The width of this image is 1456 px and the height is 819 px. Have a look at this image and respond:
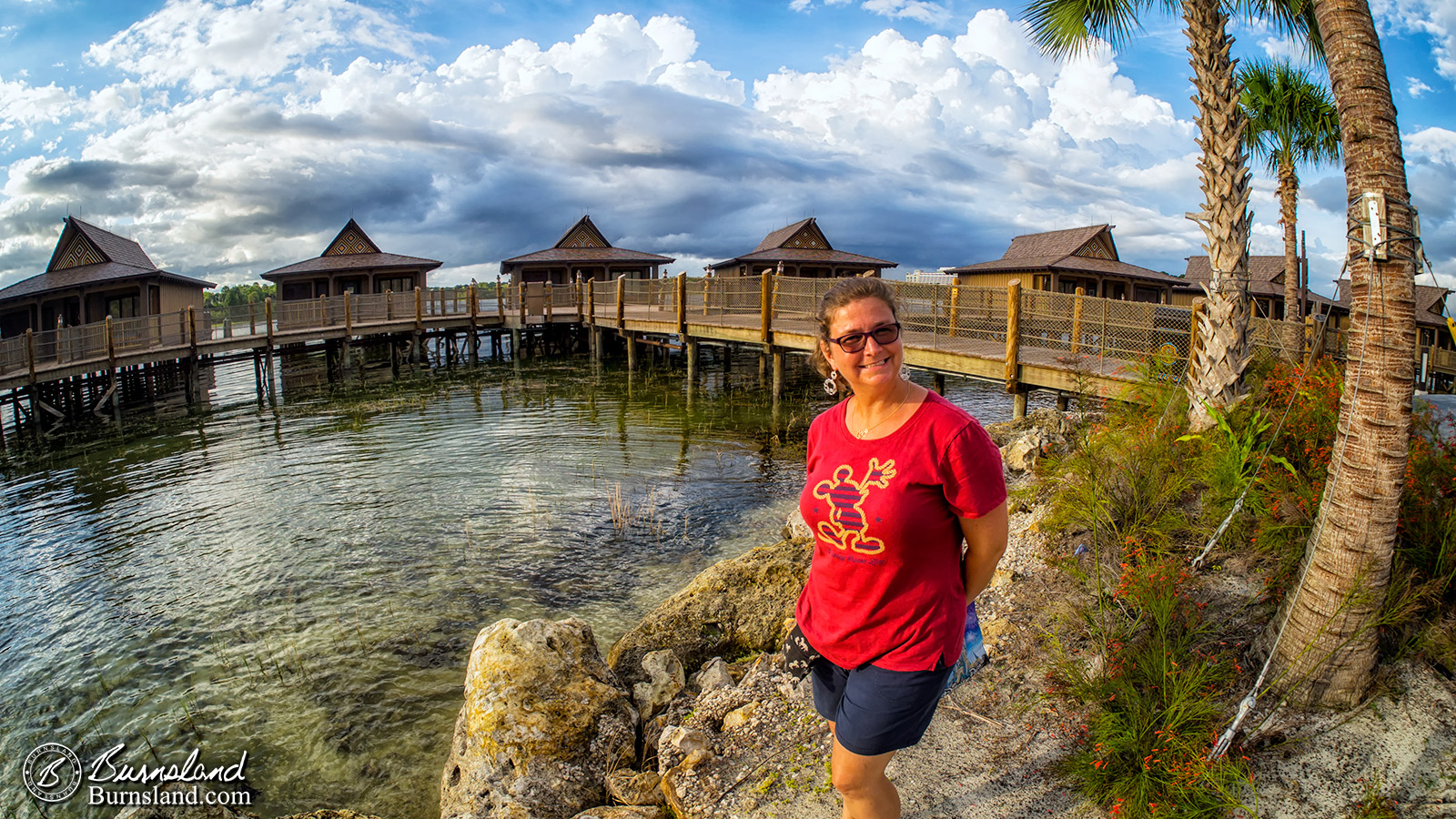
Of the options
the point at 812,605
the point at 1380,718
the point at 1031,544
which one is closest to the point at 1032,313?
the point at 1031,544

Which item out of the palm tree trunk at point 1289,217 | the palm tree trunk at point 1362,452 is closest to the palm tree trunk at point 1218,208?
the palm tree trunk at point 1362,452

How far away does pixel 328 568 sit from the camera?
887 cm

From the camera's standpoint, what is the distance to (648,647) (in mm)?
5832

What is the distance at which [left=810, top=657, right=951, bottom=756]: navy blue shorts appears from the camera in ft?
7.69

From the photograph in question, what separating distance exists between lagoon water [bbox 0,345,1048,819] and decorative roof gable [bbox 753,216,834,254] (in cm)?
2415

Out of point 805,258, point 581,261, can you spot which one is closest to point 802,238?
point 805,258

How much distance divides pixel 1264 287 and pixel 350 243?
151 feet

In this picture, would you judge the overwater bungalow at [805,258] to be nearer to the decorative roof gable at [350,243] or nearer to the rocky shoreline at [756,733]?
the decorative roof gable at [350,243]

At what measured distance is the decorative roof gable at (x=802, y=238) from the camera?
40500 mm

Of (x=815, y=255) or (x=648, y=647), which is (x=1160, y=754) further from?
(x=815, y=255)

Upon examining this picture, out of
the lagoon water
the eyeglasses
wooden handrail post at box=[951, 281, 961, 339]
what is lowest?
the lagoon water

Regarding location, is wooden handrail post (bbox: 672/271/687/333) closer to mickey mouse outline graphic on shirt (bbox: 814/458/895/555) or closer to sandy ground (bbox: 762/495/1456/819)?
sandy ground (bbox: 762/495/1456/819)

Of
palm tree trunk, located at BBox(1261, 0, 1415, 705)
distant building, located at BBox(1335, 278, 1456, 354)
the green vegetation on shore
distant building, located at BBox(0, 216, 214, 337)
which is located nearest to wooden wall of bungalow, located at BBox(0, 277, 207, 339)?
distant building, located at BBox(0, 216, 214, 337)

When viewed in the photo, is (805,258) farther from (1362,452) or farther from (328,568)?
(1362,452)
